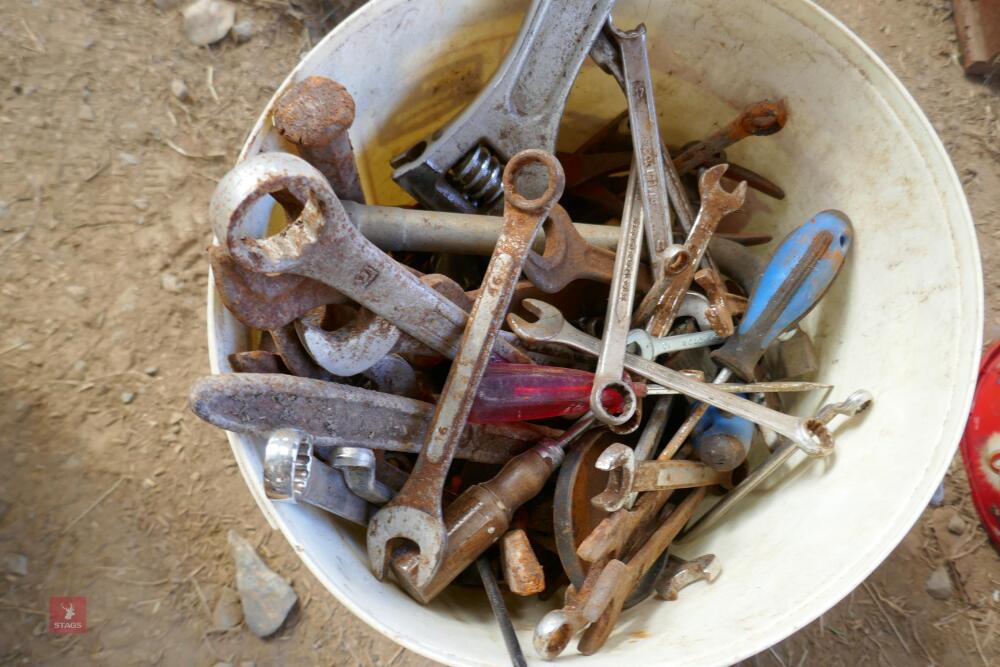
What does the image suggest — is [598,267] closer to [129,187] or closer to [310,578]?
[310,578]

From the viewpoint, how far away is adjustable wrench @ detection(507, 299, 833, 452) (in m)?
0.72

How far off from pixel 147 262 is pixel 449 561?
2.48 ft

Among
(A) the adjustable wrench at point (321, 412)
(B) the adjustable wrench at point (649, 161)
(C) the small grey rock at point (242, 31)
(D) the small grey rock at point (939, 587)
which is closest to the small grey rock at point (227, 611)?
(A) the adjustable wrench at point (321, 412)

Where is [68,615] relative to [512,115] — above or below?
below

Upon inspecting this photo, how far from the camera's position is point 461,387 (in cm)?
65

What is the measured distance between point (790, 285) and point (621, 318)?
0.59 feet

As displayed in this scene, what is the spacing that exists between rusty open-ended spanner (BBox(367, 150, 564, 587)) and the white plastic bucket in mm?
58

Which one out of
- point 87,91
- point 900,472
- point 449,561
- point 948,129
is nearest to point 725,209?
point 900,472

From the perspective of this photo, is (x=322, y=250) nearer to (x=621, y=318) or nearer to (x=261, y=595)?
(x=621, y=318)

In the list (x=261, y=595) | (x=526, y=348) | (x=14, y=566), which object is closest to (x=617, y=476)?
(x=526, y=348)

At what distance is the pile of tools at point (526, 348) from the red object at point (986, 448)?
15.8 inches

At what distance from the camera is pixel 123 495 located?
3.50ft

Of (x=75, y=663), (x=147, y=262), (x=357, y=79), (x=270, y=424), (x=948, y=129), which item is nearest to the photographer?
(x=270, y=424)

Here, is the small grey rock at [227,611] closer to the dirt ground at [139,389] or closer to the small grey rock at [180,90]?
the dirt ground at [139,389]
